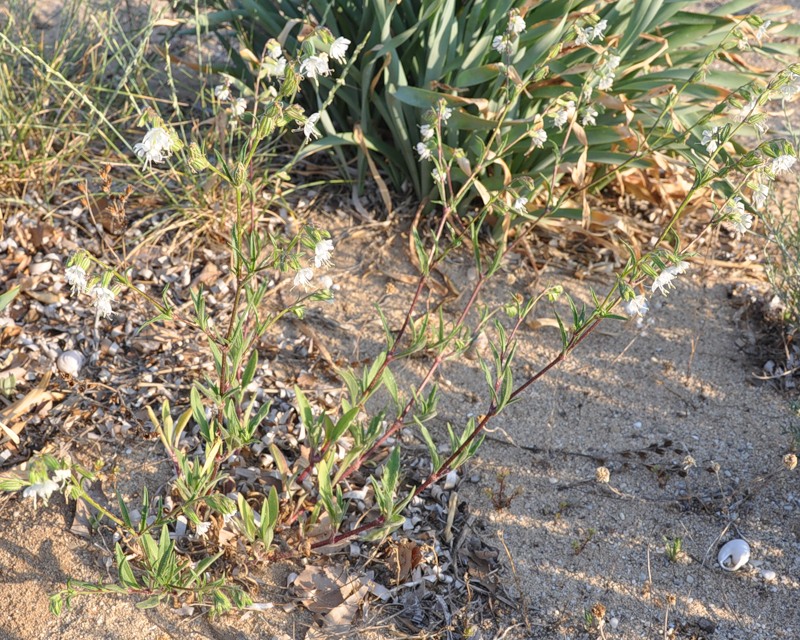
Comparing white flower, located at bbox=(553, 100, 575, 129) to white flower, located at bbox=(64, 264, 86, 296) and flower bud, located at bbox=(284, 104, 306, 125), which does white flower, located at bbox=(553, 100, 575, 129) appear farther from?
white flower, located at bbox=(64, 264, 86, 296)

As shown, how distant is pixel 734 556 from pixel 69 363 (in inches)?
78.6

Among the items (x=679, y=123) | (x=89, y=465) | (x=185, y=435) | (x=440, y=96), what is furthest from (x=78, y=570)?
(x=679, y=123)

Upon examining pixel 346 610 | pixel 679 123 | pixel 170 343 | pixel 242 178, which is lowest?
pixel 346 610

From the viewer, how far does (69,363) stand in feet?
8.29

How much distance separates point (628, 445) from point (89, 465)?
1.61 meters

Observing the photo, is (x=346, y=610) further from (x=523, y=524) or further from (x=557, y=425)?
(x=557, y=425)

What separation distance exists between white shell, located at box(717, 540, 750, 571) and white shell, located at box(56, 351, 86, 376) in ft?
6.39

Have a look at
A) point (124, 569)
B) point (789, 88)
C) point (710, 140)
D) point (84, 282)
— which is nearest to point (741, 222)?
point (710, 140)

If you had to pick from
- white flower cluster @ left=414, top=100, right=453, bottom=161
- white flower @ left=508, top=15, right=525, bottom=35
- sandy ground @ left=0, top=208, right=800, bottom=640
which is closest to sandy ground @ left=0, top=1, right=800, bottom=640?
sandy ground @ left=0, top=208, right=800, bottom=640

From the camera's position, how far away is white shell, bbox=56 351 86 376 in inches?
99.3

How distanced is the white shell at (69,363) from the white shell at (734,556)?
6.39 ft

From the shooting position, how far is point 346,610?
214 cm

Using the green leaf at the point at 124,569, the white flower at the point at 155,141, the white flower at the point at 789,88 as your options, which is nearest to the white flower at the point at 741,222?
the white flower at the point at 789,88

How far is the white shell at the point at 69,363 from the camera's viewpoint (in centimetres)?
252
